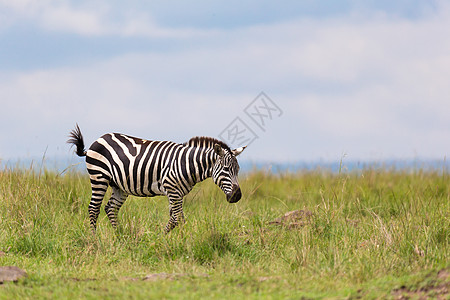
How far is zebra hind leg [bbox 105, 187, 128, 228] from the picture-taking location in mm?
8078

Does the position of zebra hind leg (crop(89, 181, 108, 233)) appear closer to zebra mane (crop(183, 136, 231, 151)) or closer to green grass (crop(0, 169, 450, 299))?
green grass (crop(0, 169, 450, 299))

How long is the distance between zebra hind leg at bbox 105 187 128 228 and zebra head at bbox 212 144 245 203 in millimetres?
1690

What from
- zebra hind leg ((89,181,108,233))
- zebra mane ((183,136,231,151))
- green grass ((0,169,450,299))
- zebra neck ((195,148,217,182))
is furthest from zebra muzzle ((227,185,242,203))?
zebra hind leg ((89,181,108,233))

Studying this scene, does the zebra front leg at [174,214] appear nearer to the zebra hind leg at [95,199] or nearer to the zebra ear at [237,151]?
the zebra ear at [237,151]

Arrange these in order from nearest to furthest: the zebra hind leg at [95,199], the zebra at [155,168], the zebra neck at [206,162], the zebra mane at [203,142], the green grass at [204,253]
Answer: the green grass at [204,253]
the zebra at [155,168]
the zebra neck at [206,162]
the zebra mane at [203,142]
the zebra hind leg at [95,199]

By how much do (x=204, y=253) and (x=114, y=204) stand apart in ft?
7.59

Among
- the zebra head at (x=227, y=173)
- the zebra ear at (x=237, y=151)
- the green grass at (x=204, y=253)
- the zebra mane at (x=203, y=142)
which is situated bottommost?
the green grass at (x=204, y=253)

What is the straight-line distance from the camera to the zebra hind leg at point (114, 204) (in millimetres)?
8078

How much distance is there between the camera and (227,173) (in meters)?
7.28

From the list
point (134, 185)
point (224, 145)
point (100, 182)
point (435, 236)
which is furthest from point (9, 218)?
point (435, 236)

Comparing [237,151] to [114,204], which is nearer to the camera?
[237,151]

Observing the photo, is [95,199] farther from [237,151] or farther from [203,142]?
[237,151]

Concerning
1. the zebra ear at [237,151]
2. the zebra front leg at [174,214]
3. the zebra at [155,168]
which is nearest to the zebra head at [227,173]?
the zebra at [155,168]

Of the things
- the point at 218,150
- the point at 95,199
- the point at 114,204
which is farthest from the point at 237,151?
the point at 95,199
